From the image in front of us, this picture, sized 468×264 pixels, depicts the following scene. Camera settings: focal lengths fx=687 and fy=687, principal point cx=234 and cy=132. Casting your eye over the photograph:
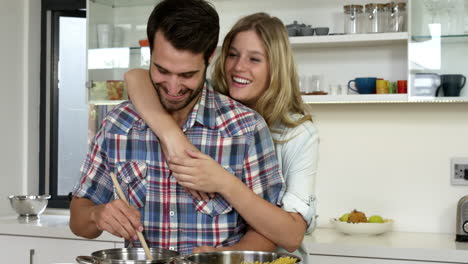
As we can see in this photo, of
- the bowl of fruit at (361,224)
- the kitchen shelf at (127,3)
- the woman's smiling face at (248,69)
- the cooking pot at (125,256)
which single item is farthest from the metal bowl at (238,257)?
the kitchen shelf at (127,3)

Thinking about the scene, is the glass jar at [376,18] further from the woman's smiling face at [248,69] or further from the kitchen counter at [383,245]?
the woman's smiling face at [248,69]

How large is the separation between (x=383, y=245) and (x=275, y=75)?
126 centimetres

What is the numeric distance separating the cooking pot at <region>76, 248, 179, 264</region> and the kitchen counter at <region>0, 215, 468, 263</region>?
1.61 m

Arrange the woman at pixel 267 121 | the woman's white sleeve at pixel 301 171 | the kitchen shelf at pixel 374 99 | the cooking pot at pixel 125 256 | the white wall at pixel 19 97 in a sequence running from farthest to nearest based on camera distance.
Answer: the white wall at pixel 19 97, the kitchen shelf at pixel 374 99, the woman's white sleeve at pixel 301 171, the woman at pixel 267 121, the cooking pot at pixel 125 256

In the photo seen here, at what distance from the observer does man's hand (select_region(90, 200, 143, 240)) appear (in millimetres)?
1498

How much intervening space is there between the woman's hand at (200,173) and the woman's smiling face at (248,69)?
1.74ft

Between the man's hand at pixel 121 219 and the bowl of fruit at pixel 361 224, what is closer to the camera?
the man's hand at pixel 121 219

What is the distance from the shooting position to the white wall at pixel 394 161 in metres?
3.50

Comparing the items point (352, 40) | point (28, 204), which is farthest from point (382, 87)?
point (28, 204)

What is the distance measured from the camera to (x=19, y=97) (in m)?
4.23

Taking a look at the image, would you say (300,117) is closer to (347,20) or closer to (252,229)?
(252,229)

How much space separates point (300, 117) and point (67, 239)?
189 cm

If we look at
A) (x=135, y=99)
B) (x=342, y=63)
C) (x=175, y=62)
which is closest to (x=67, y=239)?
(x=342, y=63)

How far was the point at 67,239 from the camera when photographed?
3.51 metres
